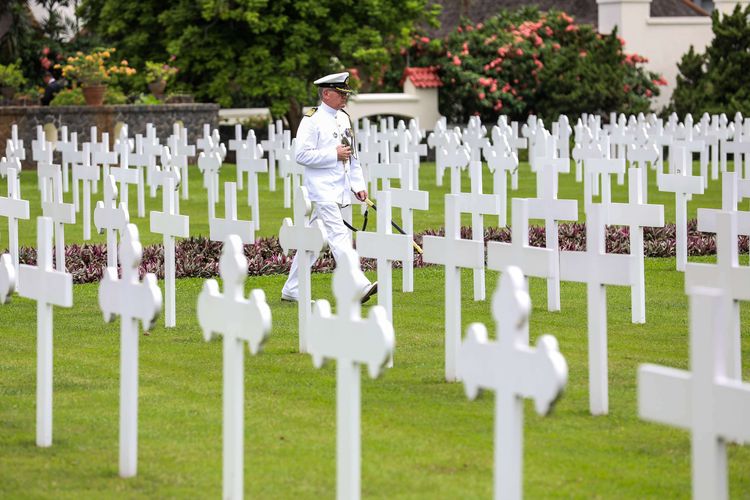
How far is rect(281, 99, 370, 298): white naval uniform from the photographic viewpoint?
12.6 metres

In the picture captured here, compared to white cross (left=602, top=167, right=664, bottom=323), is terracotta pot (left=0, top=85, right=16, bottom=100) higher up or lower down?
higher up

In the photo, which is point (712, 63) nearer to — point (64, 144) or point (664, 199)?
point (664, 199)

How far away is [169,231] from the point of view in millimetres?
11188

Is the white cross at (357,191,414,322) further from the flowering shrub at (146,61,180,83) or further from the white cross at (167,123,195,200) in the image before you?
the flowering shrub at (146,61,180,83)

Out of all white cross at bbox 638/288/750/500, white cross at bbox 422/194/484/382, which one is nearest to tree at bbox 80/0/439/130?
white cross at bbox 422/194/484/382

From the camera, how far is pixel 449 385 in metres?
9.38

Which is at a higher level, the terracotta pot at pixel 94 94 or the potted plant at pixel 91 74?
the potted plant at pixel 91 74

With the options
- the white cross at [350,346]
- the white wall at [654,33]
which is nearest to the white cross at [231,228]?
the white cross at [350,346]

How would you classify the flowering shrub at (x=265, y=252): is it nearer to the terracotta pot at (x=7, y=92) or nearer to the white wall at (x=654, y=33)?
the terracotta pot at (x=7, y=92)

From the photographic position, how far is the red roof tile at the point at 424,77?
40156 millimetres

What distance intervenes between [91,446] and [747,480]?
309cm

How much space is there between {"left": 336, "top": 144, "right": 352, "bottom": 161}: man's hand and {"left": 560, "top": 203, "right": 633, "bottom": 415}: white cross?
4257mm

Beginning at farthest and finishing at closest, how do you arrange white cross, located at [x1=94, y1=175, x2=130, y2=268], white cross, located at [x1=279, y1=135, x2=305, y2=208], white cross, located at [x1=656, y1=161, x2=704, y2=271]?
white cross, located at [x1=279, y1=135, x2=305, y2=208]
white cross, located at [x1=656, y1=161, x2=704, y2=271]
white cross, located at [x1=94, y1=175, x2=130, y2=268]

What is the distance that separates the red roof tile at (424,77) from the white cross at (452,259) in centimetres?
3090
